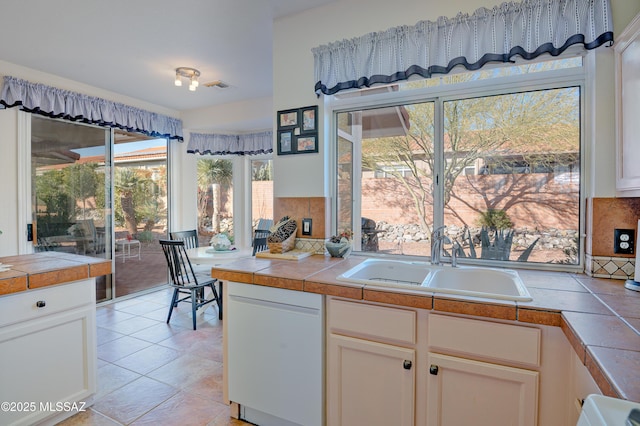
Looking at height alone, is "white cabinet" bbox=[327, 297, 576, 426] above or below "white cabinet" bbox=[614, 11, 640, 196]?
below

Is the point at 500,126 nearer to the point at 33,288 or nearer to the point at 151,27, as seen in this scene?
the point at 151,27

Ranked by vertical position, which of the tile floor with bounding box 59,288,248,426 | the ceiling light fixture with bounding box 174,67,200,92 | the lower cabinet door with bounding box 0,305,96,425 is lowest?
the tile floor with bounding box 59,288,248,426

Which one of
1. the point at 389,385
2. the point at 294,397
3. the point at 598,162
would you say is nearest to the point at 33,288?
the point at 294,397

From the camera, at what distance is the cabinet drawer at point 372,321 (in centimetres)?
142

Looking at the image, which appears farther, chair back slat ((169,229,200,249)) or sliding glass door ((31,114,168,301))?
chair back slat ((169,229,200,249))

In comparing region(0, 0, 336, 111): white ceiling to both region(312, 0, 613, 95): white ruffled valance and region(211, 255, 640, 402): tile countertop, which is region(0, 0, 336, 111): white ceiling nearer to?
region(312, 0, 613, 95): white ruffled valance

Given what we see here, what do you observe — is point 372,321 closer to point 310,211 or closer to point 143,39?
point 310,211

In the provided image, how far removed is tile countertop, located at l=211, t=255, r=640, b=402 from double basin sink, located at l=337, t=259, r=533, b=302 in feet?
0.23

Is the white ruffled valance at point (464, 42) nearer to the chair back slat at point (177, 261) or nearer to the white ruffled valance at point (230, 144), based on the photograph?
the chair back slat at point (177, 261)

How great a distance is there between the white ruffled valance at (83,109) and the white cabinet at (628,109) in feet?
14.3

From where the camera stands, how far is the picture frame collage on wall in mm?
2293

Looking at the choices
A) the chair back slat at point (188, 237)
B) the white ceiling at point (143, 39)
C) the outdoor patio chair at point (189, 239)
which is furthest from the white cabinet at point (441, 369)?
the chair back slat at point (188, 237)

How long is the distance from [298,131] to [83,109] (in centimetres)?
271

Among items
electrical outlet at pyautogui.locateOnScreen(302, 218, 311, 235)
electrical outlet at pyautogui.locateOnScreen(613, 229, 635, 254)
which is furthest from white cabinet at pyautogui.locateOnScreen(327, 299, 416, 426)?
electrical outlet at pyautogui.locateOnScreen(613, 229, 635, 254)
